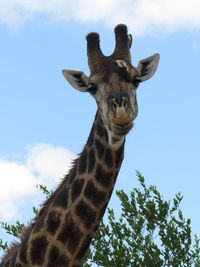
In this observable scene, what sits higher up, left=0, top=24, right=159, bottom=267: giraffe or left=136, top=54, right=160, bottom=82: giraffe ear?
left=136, top=54, right=160, bottom=82: giraffe ear

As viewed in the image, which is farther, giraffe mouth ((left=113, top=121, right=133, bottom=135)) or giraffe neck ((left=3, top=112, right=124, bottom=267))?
giraffe neck ((left=3, top=112, right=124, bottom=267))

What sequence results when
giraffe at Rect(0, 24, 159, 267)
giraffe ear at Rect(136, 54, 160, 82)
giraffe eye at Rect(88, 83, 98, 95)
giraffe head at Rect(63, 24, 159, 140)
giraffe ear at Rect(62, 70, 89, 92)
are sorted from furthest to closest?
giraffe ear at Rect(136, 54, 160, 82) → giraffe ear at Rect(62, 70, 89, 92) → giraffe eye at Rect(88, 83, 98, 95) → giraffe at Rect(0, 24, 159, 267) → giraffe head at Rect(63, 24, 159, 140)

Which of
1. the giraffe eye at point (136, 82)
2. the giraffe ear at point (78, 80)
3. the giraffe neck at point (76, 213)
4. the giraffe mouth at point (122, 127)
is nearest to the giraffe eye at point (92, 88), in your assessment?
the giraffe ear at point (78, 80)

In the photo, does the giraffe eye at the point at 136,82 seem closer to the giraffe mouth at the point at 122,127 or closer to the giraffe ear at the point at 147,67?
the giraffe ear at the point at 147,67

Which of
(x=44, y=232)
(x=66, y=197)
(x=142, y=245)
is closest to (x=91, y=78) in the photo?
(x=66, y=197)

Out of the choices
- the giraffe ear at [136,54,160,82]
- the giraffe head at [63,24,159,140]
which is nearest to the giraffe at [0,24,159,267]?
the giraffe head at [63,24,159,140]

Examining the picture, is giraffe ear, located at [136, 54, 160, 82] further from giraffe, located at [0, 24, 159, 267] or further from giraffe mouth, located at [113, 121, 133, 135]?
giraffe mouth, located at [113, 121, 133, 135]

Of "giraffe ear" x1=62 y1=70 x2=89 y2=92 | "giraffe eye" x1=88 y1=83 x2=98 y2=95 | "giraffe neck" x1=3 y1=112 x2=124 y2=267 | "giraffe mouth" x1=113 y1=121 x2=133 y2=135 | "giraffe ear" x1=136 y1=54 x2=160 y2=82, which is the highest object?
"giraffe ear" x1=136 y1=54 x2=160 y2=82

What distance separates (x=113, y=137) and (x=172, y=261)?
29.7ft

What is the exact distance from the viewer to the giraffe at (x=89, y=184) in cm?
745

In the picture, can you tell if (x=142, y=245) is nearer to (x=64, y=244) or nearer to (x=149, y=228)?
(x=149, y=228)

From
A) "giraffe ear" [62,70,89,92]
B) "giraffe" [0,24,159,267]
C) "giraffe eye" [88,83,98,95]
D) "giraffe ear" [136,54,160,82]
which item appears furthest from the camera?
"giraffe ear" [136,54,160,82]

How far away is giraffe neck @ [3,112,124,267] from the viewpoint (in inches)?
295

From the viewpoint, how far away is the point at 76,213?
7.61 m
